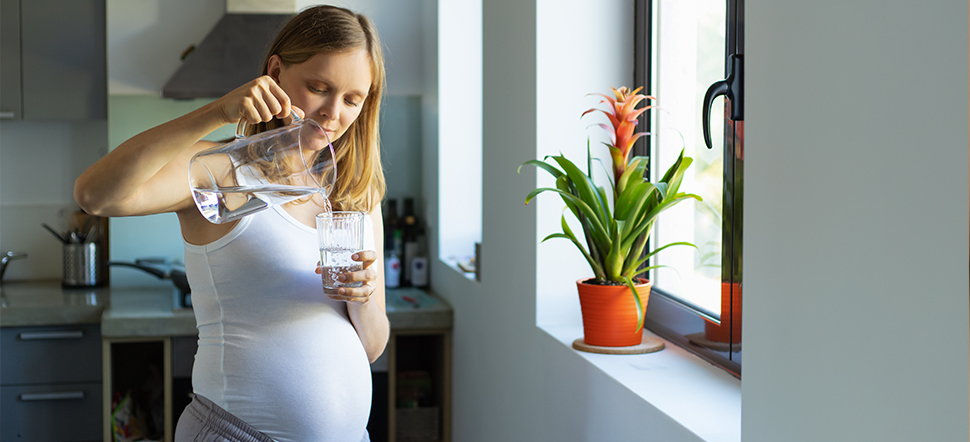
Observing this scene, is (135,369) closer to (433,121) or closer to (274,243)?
(433,121)

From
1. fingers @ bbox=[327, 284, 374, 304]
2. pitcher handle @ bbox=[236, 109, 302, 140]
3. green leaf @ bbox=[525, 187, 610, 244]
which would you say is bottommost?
fingers @ bbox=[327, 284, 374, 304]

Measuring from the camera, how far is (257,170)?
2.67 ft

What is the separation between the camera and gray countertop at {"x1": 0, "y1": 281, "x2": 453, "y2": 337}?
2.27 metres

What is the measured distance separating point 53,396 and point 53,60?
52.0 inches

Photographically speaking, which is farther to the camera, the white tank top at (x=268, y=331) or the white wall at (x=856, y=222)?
the white tank top at (x=268, y=331)

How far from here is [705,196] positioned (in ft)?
3.90

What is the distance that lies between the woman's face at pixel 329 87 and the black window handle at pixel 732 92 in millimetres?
456

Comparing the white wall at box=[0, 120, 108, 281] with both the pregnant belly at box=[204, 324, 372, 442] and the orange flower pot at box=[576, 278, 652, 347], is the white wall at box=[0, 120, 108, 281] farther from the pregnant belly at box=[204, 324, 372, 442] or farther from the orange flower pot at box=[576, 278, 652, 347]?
the orange flower pot at box=[576, 278, 652, 347]

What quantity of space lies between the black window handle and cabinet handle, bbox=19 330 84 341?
7.61 ft

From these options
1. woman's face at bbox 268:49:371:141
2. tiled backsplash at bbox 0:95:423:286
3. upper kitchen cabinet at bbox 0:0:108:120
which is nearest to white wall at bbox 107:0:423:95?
upper kitchen cabinet at bbox 0:0:108:120

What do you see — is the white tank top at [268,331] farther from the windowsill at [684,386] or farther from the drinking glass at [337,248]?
the windowsill at [684,386]

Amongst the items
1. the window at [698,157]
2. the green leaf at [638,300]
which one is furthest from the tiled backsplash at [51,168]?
the green leaf at [638,300]

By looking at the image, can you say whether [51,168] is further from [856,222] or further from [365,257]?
[856,222]

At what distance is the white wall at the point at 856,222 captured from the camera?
1.51 ft
